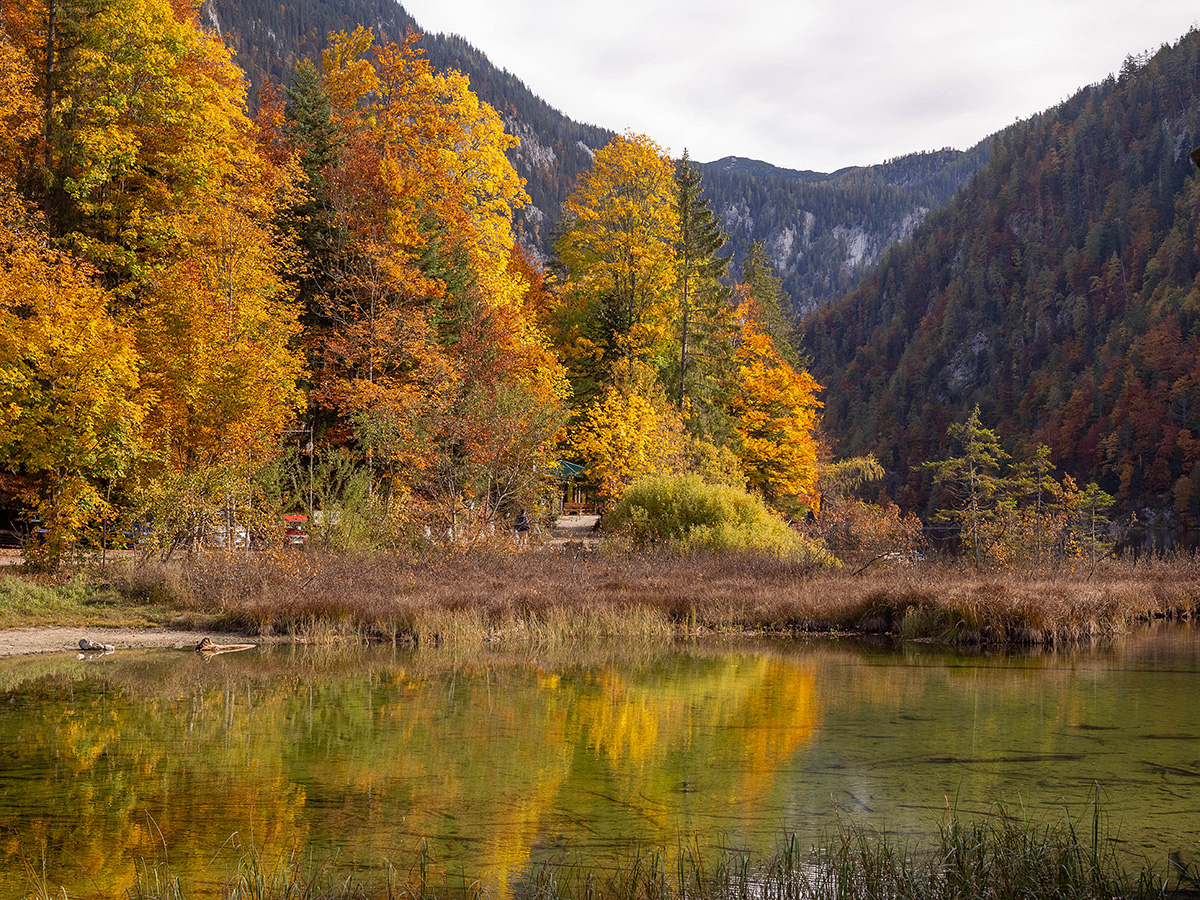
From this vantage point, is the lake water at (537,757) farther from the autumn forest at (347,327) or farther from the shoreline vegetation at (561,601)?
the autumn forest at (347,327)

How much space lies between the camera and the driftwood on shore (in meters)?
16.1

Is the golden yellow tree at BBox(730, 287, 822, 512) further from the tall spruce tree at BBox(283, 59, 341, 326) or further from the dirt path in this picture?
the dirt path

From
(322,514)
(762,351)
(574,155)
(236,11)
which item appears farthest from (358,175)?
(574,155)

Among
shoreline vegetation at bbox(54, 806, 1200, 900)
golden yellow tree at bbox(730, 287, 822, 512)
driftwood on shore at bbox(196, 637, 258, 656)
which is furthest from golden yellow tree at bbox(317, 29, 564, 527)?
shoreline vegetation at bbox(54, 806, 1200, 900)

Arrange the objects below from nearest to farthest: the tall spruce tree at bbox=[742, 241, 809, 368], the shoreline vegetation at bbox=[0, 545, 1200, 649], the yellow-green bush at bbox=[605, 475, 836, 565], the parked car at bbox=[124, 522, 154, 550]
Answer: the shoreline vegetation at bbox=[0, 545, 1200, 649] < the parked car at bbox=[124, 522, 154, 550] < the yellow-green bush at bbox=[605, 475, 836, 565] < the tall spruce tree at bbox=[742, 241, 809, 368]

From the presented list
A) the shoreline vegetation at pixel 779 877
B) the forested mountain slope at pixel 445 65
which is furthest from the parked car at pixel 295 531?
the forested mountain slope at pixel 445 65

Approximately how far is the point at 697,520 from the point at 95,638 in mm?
15329

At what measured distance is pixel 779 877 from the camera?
5664 millimetres

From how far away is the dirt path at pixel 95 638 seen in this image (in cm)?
1578

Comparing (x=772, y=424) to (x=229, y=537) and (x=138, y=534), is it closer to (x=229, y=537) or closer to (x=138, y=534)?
(x=229, y=537)

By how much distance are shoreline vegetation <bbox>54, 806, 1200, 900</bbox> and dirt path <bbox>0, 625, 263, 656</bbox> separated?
11.3m

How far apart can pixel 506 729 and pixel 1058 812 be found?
18.2 ft

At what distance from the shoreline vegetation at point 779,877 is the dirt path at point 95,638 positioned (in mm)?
11287

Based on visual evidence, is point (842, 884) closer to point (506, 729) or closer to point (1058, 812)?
point (1058, 812)
